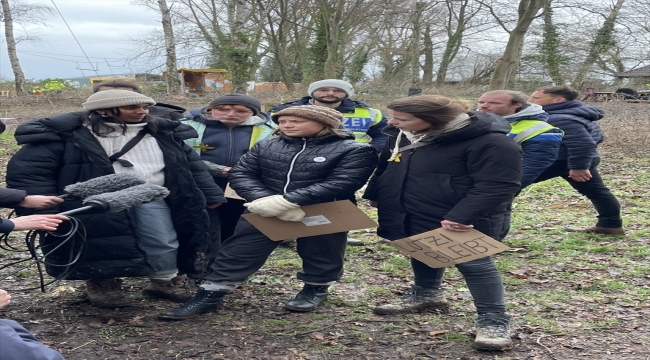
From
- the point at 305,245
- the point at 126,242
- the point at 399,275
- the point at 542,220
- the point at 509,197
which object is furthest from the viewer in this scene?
the point at 542,220

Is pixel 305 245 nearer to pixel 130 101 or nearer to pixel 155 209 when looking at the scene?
pixel 155 209

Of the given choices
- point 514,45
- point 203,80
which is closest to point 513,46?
point 514,45

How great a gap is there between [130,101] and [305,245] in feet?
4.94

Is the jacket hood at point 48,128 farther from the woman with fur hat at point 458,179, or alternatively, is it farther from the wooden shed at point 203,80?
the wooden shed at point 203,80

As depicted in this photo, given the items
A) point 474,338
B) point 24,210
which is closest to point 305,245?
point 474,338

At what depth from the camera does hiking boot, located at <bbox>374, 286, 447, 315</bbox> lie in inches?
171

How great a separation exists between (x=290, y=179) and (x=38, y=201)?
1.52 m

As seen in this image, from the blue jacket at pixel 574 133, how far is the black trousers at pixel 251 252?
295cm

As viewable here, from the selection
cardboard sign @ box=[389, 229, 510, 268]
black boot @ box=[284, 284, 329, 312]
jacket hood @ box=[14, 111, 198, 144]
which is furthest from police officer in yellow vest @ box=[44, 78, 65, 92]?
cardboard sign @ box=[389, 229, 510, 268]

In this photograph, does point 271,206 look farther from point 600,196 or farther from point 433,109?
point 600,196

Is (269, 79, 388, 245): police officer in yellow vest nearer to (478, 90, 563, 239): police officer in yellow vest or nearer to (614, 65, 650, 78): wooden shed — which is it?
(478, 90, 563, 239): police officer in yellow vest

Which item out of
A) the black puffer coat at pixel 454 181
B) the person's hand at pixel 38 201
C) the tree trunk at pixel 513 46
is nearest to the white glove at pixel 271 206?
the black puffer coat at pixel 454 181

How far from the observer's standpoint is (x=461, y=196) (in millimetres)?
3770

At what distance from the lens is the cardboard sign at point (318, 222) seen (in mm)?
4074
